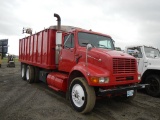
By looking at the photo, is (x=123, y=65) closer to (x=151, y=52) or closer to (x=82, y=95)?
(x=82, y=95)

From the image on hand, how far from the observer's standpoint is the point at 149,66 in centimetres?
820

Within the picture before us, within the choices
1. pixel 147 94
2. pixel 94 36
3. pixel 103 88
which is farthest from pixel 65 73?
pixel 147 94

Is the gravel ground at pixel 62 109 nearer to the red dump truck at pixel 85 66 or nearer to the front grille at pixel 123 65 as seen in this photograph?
the red dump truck at pixel 85 66

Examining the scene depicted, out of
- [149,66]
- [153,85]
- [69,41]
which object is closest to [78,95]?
[69,41]

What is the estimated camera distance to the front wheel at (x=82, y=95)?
208 inches

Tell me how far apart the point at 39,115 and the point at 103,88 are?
2.02m

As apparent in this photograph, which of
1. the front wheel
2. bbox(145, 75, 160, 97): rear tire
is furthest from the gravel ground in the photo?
bbox(145, 75, 160, 97): rear tire

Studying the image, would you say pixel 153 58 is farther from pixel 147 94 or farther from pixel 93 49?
pixel 93 49

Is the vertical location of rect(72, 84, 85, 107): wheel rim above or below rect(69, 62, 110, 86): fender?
below

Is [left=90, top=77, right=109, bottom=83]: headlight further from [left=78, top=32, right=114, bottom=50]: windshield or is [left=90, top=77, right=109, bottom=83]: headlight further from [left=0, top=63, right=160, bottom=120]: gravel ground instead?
[left=78, top=32, right=114, bottom=50]: windshield

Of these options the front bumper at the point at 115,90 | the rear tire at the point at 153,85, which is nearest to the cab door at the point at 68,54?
the front bumper at the point at 115,90

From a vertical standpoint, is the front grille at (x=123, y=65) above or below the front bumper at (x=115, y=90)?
above

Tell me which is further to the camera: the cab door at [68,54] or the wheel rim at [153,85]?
the wheel rim at [153,85]

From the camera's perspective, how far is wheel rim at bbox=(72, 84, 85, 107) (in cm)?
555
